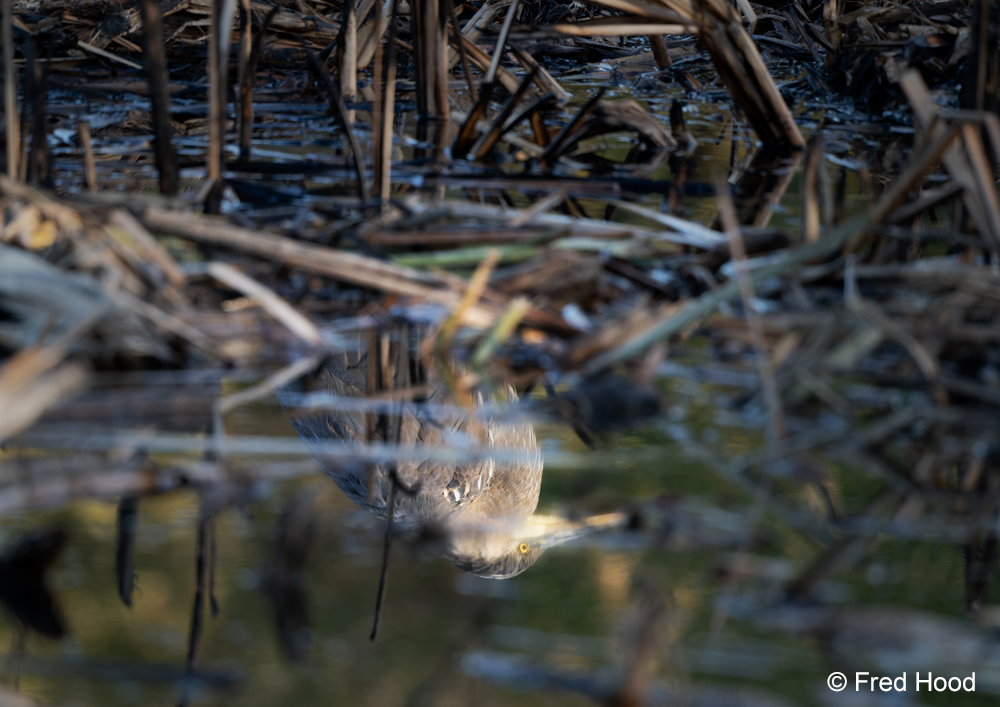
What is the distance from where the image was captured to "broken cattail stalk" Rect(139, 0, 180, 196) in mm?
2033

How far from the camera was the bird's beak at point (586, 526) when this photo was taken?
1.25 m

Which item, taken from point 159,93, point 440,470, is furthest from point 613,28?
point 440,470

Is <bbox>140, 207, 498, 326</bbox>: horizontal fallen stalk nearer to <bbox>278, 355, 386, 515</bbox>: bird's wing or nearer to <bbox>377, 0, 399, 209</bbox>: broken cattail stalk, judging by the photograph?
<bbox>278, 355, 386, 515</bbox>: bird's wing

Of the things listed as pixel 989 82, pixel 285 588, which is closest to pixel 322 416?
pixel 285 588

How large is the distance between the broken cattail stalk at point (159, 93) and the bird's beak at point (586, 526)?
1.35 meters

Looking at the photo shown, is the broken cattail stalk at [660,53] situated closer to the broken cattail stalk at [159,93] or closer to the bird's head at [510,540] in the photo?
the broken cattail stalk at [159,93]

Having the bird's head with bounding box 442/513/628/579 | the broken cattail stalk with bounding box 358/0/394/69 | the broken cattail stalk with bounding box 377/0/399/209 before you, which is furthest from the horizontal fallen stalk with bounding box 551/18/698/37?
the bird's head with bounding box 442/513/628/579

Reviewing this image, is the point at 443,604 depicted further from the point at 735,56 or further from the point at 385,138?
the point at 735,56

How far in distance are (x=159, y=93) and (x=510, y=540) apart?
1.38m

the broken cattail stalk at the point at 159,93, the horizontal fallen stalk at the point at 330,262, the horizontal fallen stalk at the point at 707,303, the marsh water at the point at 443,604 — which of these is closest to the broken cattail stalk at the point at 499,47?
the broken cattail stalk at the point at 159,93

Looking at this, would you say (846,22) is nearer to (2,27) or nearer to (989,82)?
(989,82)

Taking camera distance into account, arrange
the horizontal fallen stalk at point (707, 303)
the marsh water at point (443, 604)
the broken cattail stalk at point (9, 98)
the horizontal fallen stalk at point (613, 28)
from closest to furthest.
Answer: the marsh water at point (443, 604), the horizontal fallen stalk at point (707, 303), the broken cattail stalk at point (9, 98), the horizontal fallen stalk at point (613, 28)

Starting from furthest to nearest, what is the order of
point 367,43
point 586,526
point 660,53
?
point 660,53, point 367,43, point 586,526

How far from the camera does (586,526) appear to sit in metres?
1.26
